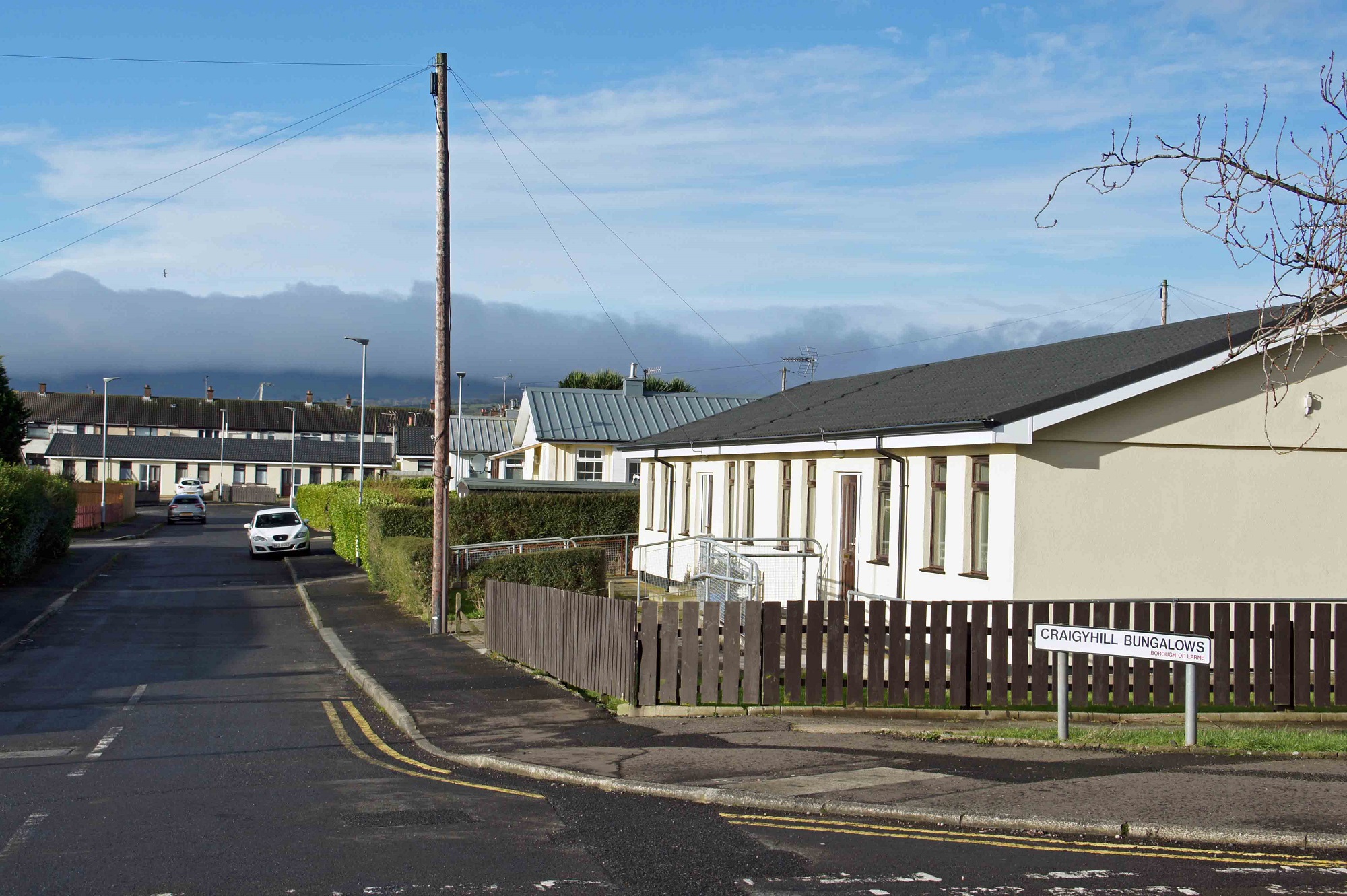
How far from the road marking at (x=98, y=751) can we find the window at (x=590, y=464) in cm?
3276

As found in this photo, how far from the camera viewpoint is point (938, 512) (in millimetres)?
17562

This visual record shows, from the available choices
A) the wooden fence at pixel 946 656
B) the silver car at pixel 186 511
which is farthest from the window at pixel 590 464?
the wooden fence at pixel 946 656

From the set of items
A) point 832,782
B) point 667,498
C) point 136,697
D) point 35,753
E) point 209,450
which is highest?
point 209,450

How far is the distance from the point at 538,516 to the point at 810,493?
14496 mm

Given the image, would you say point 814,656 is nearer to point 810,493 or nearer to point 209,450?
point 810,493

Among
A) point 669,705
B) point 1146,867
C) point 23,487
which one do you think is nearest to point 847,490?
point 669,705

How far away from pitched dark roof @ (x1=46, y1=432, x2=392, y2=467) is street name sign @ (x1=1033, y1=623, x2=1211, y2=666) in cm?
9355

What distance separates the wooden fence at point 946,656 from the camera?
12.6m

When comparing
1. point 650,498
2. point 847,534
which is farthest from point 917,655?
point 650,498

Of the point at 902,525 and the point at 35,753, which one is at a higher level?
the point at 902,525

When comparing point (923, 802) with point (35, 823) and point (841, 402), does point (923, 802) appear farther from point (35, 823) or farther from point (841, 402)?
point (841, 402)

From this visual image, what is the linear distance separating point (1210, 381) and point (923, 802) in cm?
970

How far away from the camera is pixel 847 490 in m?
20.7

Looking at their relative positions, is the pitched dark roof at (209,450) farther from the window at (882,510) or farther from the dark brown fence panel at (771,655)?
the dark brown fence panel at (771,655)
